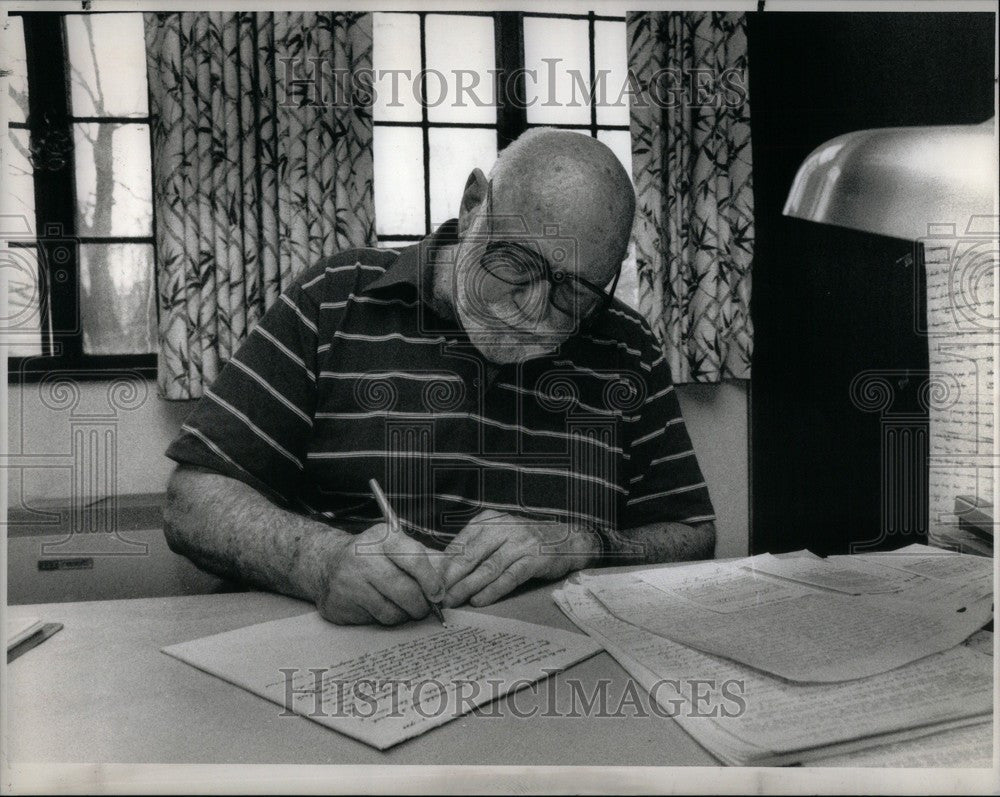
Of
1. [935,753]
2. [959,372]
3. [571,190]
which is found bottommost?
[935,753]

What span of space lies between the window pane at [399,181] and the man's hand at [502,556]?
0.42 meters

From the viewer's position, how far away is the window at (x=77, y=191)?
71cm

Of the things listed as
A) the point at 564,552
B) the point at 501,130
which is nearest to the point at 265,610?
the point at 564,552

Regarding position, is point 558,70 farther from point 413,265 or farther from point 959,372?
point 959,372

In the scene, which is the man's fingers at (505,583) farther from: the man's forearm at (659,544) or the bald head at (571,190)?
the bald head at (571,190)

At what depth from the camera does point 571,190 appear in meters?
0.86

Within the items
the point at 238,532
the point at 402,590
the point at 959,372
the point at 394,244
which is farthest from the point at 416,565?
the point at 959,372

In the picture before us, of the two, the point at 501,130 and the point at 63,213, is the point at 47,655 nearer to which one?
the point at 63,213

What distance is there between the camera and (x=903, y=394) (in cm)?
76

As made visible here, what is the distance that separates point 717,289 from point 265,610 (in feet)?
2.20

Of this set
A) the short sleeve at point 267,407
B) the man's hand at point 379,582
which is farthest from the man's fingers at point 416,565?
the short sleeve at point 267,407

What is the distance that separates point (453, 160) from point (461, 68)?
0.11 metres

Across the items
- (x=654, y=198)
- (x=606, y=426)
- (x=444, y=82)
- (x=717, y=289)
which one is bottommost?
(x=606, y=426)

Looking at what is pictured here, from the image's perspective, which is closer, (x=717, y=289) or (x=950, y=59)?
(x=950, y=59)
